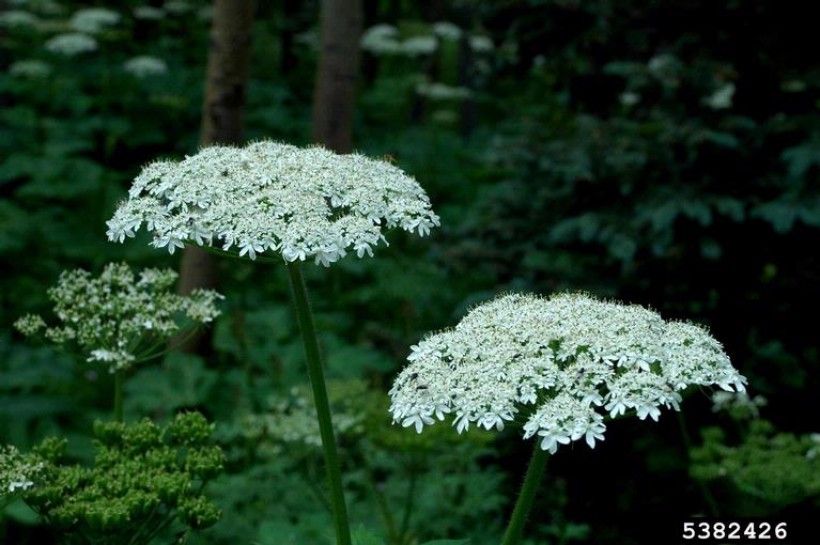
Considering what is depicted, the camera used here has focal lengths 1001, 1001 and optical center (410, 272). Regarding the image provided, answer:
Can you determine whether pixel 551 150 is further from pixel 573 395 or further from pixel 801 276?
pixel 573 395

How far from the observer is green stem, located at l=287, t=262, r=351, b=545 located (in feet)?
9.83

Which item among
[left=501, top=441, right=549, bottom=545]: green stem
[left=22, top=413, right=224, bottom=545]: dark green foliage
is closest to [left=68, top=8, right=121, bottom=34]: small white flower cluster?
[left=22, top=413, right=224, bottom=545]: dark green foliage

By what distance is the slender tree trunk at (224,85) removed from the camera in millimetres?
7258

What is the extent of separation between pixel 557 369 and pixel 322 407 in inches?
30.9

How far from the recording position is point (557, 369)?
261 cm

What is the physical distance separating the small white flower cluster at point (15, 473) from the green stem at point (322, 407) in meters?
0.85

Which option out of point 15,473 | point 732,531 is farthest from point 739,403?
point 15,473

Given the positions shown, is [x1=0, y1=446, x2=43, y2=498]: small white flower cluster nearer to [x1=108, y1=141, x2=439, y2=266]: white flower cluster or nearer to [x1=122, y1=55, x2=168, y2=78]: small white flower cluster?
[x1=108, y1=141, x2=439, y2=266]: white flower cluster

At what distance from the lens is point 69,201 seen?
35.4 ft

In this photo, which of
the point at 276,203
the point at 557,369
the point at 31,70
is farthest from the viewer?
the point at 31,70

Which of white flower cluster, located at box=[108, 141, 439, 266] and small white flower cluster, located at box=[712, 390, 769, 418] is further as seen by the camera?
small white flower cluster, located at box=[712, 390, 769, 418]

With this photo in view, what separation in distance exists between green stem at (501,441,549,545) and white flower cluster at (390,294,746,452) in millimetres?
142

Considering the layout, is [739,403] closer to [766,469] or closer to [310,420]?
[766,469]

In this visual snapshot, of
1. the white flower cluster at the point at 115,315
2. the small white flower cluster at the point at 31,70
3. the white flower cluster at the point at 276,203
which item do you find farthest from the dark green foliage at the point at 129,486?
the small white flower cluster at the point at 31,70
